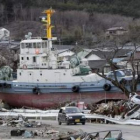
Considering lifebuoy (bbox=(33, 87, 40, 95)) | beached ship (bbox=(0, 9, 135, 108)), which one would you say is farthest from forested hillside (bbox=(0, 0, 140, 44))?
lifebuoy (bbox=(33, 87, 40, 95))

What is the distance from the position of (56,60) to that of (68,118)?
1975cm

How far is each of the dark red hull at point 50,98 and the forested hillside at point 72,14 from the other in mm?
63675

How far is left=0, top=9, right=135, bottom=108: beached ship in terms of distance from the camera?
47469 mm

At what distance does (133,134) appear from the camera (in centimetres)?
2478

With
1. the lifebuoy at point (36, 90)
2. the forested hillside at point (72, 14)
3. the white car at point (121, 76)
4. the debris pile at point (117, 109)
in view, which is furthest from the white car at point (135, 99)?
the forested hillside at point (72, 14)

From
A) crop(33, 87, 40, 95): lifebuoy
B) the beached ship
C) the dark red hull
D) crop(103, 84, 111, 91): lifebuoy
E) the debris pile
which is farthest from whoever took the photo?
crop(33, 87, 40, 95): lifebuoy

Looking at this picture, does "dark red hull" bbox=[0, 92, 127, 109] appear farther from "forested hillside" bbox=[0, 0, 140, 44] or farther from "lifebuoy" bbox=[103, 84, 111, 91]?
"forested hillside" bbox=[0, 0, 140, 44]

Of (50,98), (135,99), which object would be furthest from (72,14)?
(135,99)

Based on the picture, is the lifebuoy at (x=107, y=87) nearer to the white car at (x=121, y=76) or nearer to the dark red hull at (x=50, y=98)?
the dark red hull at (x=50, y=98)

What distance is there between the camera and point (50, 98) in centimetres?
4922

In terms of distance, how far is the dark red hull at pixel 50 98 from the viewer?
154 feet

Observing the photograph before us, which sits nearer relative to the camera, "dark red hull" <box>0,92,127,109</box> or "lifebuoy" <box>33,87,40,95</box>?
"dark red hull" <box>0,92,127,109</box>

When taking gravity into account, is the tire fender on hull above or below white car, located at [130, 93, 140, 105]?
above

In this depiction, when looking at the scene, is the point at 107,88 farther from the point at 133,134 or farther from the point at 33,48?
the point at 133,134
